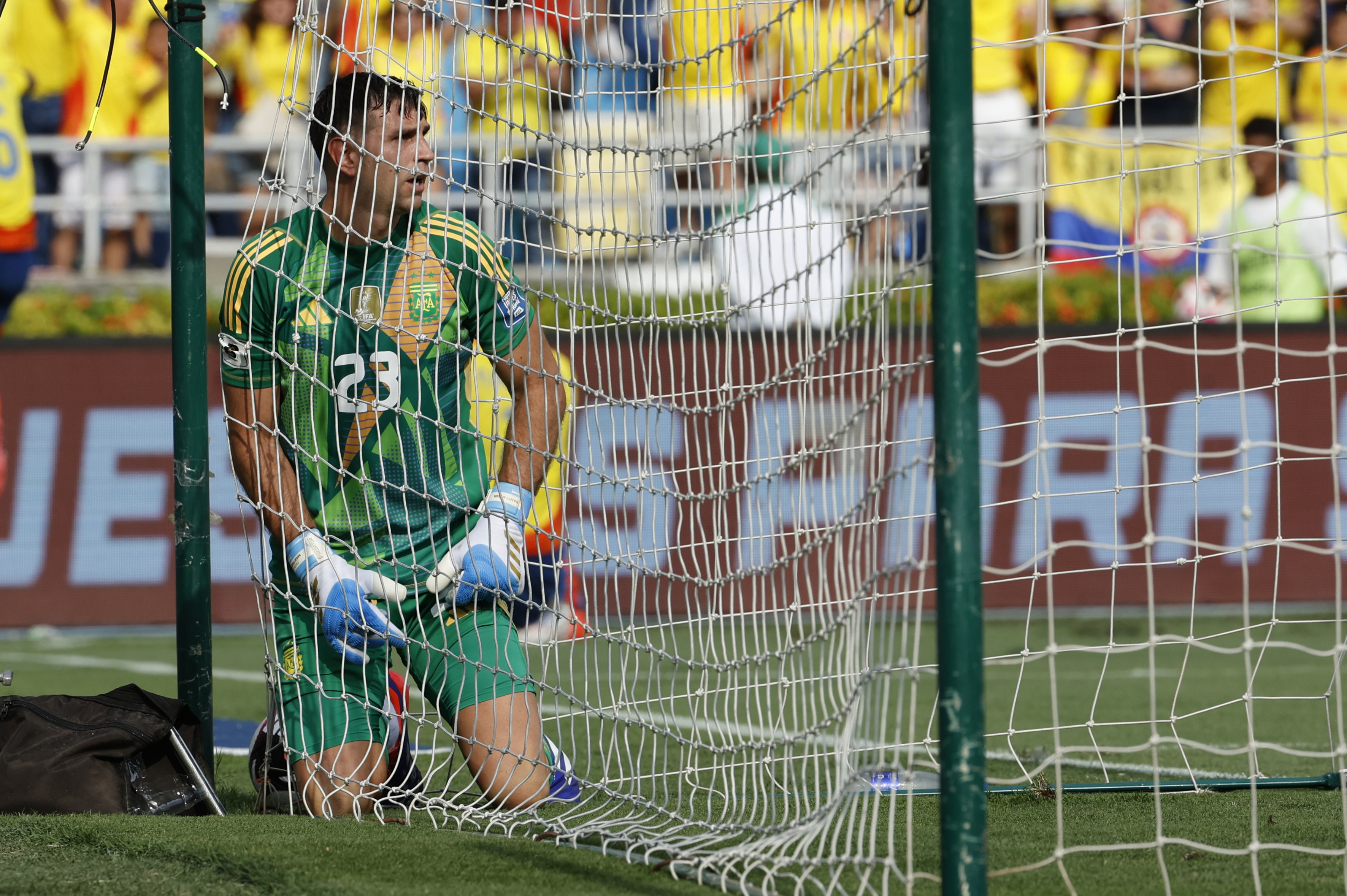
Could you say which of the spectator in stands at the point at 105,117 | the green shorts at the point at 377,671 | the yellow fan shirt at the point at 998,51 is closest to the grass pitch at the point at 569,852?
the green shorts at the point at 377,671

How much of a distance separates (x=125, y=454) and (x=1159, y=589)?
19.0 feet

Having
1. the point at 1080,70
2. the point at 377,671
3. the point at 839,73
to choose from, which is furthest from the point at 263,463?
the point at 1080,70

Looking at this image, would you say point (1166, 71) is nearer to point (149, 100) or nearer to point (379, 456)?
point (149, 100)

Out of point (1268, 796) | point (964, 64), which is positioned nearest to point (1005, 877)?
point (1268, 796)

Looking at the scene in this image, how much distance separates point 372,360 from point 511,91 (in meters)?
0.78

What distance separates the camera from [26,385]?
27.2 ft

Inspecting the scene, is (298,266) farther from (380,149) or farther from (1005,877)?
(1005,877)

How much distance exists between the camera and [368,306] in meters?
3.95

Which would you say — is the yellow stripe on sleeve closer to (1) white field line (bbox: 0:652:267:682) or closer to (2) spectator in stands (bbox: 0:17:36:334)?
(1) white field line (bbox: 0:652:267:682)

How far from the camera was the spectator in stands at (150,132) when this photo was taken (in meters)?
10.4

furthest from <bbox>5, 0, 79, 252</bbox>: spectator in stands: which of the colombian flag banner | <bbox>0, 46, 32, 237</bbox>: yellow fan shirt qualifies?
the colombian flag banner

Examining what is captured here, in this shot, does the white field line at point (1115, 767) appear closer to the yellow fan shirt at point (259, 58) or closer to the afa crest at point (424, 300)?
the afa crest at point (424, 300)

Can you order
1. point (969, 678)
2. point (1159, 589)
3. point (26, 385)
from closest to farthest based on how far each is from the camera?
1. point (969, 678)
2. point (26, 385)
3. point (1159, 589)

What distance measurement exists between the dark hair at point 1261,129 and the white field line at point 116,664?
18.6 ft
